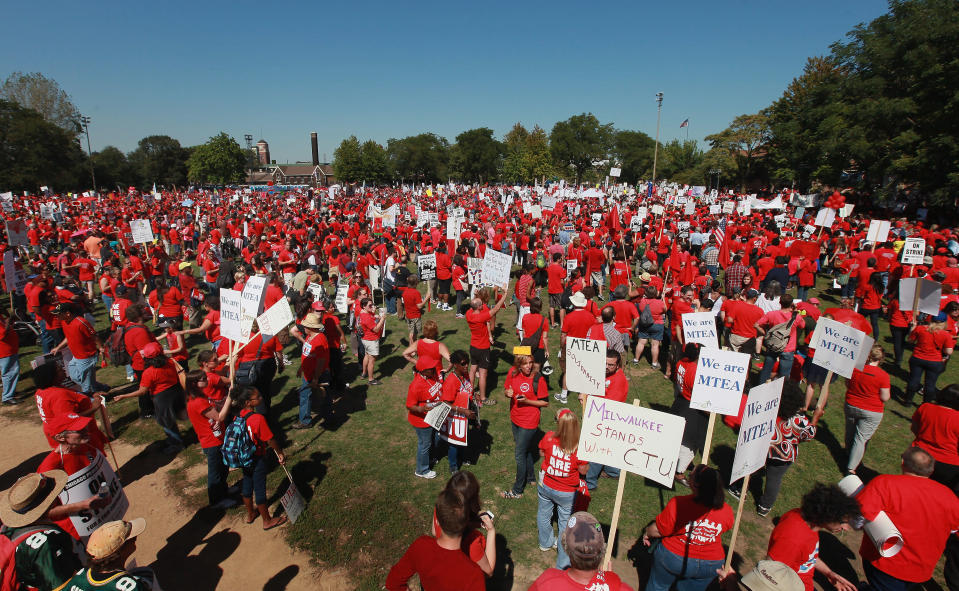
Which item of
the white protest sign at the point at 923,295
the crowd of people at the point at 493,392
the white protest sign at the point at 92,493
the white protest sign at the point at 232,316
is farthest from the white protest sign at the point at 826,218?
the white protest sign at the point at 92,493

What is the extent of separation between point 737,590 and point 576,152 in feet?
320

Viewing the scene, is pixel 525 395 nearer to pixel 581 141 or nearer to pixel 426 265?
pixel 426 265

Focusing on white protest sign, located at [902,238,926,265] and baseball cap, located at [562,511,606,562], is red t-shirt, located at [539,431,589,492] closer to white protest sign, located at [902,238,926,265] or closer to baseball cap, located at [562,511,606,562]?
baseball cap, located at [562,511,606,562]

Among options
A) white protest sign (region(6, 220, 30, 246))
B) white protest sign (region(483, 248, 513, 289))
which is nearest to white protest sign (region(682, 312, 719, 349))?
white protest sign (region(483, 248, 513, 289))

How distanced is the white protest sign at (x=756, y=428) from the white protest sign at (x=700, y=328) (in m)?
3.29

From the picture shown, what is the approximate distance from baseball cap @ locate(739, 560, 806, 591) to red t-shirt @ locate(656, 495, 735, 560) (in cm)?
67

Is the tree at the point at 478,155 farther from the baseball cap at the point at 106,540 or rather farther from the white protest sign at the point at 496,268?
the baseball cap at the point at 106,540

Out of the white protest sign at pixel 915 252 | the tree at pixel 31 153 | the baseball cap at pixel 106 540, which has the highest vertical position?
the tree at pixel 31 153

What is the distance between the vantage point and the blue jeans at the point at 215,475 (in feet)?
19.2

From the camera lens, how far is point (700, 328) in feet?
25.2

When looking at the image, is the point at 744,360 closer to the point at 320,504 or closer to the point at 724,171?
the point at 320,504

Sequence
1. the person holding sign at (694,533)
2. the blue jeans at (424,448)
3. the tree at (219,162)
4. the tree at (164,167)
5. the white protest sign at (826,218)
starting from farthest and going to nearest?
the tree at (164,167) < the tree at (219,162) < the white protest sign at (826,218) < the blue jeans at (424,448) < the person holding sign at (694,533)

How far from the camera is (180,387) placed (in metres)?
7.20

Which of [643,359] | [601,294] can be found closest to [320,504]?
[643,359]
